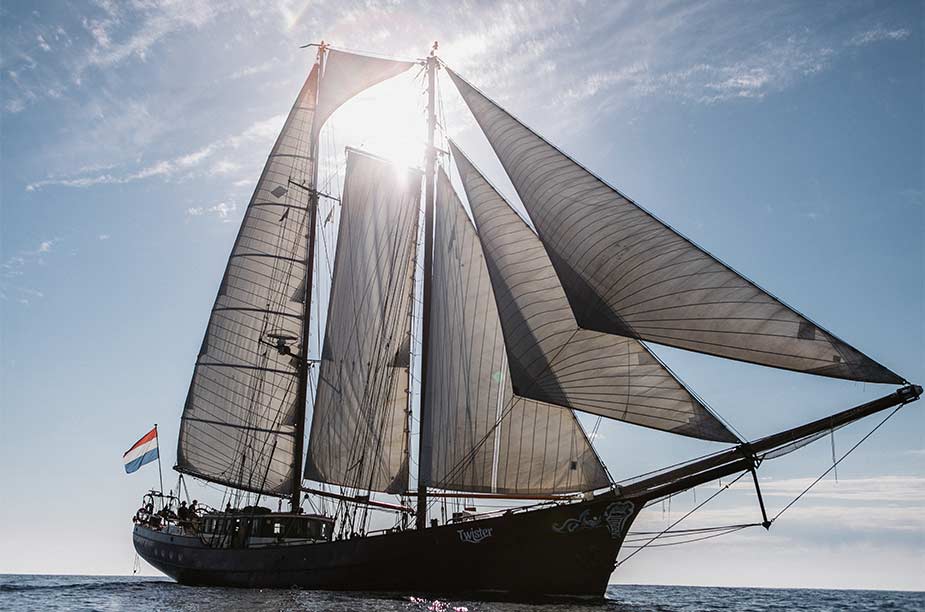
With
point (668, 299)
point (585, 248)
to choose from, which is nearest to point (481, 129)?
point (585, 248)

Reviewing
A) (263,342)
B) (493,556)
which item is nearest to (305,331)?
(263,342)

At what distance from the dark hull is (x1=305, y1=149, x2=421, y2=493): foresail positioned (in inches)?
281

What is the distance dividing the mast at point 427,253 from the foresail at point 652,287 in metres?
9.71

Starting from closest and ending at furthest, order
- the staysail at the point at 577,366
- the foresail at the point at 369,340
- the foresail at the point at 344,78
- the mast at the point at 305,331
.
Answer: the staysail at the point at 577,366
the foresail at the point at 369,340
the mast at the point at 305,331
the foresail at the point at 344,78

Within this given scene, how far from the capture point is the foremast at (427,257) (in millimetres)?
33875

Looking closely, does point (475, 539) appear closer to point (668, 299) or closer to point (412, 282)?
point (668, 299)

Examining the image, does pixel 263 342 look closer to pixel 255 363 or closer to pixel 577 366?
pixel 255 363

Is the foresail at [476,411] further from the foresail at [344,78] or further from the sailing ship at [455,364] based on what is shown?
the foresail at [344,78]

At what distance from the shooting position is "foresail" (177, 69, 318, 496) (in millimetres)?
46156

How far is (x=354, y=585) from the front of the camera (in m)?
32.4

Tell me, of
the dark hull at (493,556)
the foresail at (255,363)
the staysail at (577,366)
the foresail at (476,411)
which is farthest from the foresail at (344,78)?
the dark hull at (493,556)

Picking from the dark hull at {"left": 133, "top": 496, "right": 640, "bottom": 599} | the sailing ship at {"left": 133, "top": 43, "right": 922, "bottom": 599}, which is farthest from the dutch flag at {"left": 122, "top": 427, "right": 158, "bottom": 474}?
the dark hull at {"left": 133, "top": 496, "right": 640, "bottom": 599}

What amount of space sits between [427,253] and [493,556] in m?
14.8

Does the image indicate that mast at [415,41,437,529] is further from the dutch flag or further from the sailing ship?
the dutch flag
